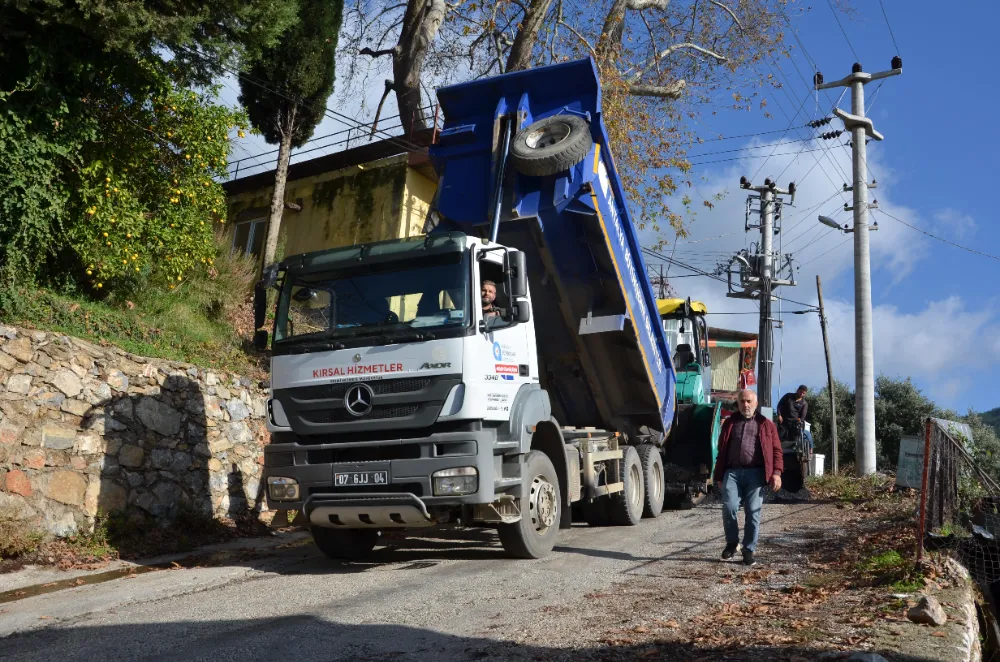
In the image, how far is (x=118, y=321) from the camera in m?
10.7

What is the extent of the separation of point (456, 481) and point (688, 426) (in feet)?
20.8

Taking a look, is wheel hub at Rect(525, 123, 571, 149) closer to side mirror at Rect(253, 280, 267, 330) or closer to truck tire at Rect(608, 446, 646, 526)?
side mirror at Rect(253, 280, 267, 330)

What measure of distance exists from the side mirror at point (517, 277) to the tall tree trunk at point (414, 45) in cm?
1016

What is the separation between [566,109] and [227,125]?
5884 millimetres

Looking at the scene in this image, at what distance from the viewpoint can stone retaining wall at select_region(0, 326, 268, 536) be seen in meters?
8.33

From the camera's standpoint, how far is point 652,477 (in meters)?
11.3

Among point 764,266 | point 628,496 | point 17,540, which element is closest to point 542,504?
point 628,496

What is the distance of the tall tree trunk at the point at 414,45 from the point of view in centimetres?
1617

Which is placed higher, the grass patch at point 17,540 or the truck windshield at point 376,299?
the truck windshield at point 376,299

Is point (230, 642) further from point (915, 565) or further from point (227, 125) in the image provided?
point (227, 125)

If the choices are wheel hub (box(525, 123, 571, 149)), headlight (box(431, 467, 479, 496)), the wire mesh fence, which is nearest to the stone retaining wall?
headlight (box(431, 467, 479, 496))

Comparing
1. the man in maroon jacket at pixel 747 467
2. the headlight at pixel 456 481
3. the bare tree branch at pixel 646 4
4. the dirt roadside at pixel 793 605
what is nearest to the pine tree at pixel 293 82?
the bare tree branch at pixel 646 4

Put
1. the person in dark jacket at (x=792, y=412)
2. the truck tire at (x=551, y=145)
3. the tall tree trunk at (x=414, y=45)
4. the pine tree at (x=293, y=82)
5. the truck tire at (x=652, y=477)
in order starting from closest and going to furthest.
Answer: the truck tire at (x=551, y=145) < the truck tire at (x=652, y=477) < the person in dark jacket at (x=792, y=412) < the tall tree trunk at (x=414, y=45) < the pine tree at (x=293, y=82)

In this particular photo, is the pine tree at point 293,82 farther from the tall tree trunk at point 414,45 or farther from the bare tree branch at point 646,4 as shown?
the bare tree branch at point 646,4
